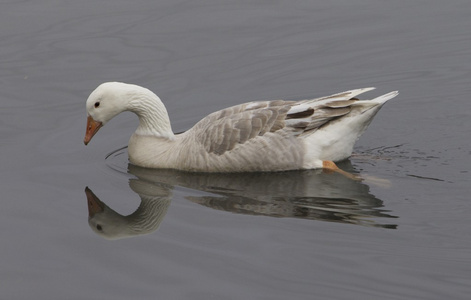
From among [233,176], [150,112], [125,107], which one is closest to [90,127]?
[125,107]

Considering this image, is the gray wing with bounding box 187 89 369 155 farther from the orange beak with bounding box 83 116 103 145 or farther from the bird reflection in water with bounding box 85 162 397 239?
the orange beak with bounding box 83 116 103 145

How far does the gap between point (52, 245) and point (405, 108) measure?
656 centimetres

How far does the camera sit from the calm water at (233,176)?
343 inches

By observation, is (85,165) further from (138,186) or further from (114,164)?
(138,186)

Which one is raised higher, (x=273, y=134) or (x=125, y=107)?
(x=125, y=107)

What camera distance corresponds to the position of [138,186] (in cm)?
1162

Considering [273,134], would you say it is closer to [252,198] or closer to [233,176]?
[233,176]

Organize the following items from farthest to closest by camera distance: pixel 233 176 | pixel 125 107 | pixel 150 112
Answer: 1. pixel 150 112
2. pixel 125 107
3. pixel 233 176

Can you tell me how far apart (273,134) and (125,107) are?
2.17 m

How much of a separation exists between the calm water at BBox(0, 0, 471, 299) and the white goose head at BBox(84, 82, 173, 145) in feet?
2.13

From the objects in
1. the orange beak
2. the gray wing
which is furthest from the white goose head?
the gray wing

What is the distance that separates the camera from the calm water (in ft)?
28.6

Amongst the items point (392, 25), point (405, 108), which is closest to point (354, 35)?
point (392, 25)

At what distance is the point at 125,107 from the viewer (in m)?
12.3
